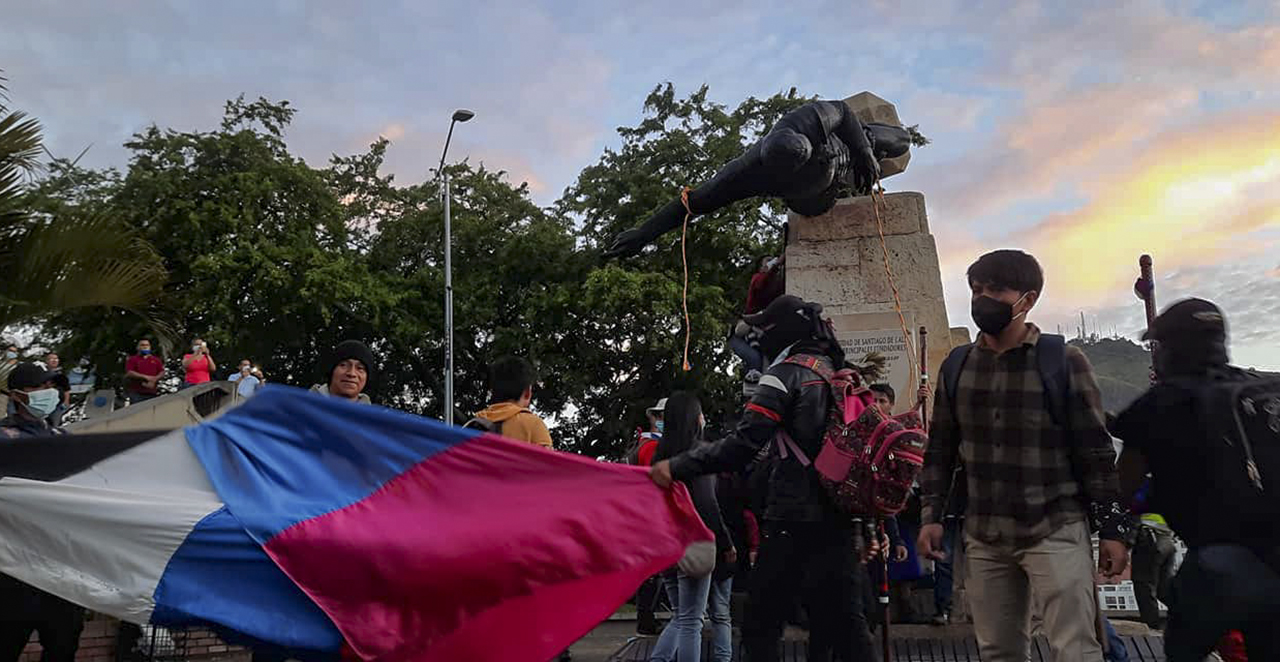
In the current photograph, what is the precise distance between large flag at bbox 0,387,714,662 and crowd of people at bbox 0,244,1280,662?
43cm

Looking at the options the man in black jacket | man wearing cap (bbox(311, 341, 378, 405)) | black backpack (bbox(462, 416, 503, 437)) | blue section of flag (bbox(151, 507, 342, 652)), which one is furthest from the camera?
black backpack (bbox(462, 416, 503, 437))

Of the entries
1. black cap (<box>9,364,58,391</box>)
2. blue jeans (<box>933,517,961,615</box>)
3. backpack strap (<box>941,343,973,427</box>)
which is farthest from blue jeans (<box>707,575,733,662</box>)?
black cap (<box>9,364,58,391</box>)

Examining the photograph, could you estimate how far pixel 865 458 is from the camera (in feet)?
13.3

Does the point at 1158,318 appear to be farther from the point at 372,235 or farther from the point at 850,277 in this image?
the point at 372,235

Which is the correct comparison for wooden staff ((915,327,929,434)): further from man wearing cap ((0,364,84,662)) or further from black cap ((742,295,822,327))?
man wearing cap ((0,364,84,662))

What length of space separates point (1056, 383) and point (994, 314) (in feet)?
1.09

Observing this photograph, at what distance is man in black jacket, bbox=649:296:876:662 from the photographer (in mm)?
4141

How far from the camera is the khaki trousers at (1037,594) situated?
3.47 meters

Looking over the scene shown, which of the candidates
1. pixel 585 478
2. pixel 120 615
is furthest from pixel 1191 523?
pixel 120 615

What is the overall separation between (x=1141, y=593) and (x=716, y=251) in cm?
1896

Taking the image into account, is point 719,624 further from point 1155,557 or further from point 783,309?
point 783,309

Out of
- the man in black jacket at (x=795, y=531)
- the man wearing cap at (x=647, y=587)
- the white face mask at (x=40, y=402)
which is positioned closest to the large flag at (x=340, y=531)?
the man in black jacket at (x=795, y=531)

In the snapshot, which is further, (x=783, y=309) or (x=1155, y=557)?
(x=1155, y=557)

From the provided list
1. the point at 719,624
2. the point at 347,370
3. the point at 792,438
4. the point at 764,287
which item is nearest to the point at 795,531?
the point at 792,438
